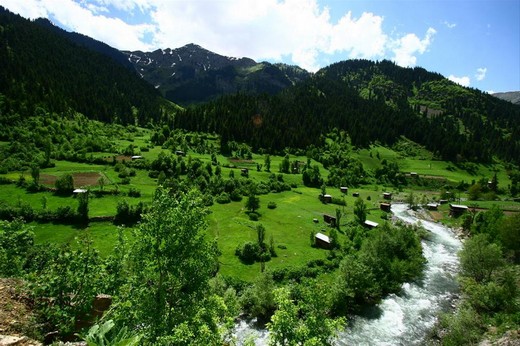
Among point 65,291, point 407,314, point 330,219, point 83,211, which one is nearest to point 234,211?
point 330,219

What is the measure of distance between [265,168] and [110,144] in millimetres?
64717

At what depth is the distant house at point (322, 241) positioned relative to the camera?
205 ft

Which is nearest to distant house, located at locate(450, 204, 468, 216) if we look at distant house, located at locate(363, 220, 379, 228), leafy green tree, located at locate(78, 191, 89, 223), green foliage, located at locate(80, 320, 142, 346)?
distant house, located at locate(363, 220, 379, 228)

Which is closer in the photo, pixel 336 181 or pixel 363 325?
pixel 363 325

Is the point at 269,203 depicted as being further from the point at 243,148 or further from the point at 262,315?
the point at 243,148

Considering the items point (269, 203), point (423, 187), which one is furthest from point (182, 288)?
point (423, 187)

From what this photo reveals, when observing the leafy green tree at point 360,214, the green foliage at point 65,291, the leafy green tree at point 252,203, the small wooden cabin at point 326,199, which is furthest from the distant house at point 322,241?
the green foliage at point 65,291

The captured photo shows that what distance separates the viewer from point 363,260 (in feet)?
170

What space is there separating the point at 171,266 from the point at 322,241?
1766 inches

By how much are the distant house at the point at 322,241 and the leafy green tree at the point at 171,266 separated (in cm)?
4166

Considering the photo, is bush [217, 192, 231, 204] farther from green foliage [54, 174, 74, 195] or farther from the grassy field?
green foliage [54, 174, 74, 195]

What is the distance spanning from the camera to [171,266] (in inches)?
902

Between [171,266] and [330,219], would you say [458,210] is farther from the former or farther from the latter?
[171,266]

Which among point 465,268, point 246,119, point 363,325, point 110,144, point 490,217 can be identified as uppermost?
point 246,119
